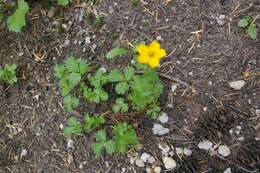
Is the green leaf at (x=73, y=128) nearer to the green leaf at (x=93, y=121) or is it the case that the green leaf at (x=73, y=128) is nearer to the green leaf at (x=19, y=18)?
the green leaf at (x=93, y=121)

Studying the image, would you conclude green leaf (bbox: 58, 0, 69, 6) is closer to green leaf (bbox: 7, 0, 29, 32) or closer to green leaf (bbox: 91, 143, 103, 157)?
green leaf (bbox: 7, 0, 29, 32)

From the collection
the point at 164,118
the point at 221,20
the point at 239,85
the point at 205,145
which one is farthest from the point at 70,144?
the point at 221,20

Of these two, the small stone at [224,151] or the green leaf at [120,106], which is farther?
the green leaf at [120,106]

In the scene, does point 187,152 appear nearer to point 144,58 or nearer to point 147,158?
point 147,158

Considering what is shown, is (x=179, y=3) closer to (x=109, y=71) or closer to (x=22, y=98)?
(x=109, y=71)

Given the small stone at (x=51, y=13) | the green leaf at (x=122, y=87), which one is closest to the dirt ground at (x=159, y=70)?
the small stone at (x=51, y=13)

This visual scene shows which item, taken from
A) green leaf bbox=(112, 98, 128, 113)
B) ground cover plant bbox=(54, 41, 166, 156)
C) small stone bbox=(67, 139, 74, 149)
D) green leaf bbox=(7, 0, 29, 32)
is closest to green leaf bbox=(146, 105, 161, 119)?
ground cover plant bbox=(54, 41, 166, 156)
